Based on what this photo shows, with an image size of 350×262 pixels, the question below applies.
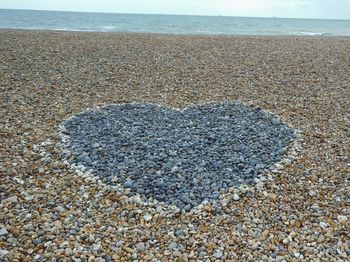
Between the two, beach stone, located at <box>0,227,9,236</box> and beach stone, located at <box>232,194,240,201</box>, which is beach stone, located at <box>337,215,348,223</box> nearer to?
beach stone, located at <box>232,194,240,201</box>

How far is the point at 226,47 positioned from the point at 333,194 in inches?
515

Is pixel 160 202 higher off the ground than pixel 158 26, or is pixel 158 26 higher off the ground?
pixel 158 26

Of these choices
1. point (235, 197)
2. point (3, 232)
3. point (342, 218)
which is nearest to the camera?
point (3, 232)

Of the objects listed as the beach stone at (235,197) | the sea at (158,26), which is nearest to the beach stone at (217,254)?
the beach stone at (235,197)

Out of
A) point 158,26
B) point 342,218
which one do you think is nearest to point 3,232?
point 342,218

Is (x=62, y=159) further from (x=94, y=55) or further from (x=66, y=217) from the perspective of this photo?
(x=94, y=55)

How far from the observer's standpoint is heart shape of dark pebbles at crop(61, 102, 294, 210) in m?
4.66

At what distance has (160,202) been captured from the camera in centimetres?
431

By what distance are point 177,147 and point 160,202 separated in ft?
4.63

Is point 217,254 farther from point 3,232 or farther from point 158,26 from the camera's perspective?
point 158,26

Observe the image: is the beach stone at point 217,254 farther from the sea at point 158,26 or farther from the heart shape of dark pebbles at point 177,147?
the sea at point 158,26

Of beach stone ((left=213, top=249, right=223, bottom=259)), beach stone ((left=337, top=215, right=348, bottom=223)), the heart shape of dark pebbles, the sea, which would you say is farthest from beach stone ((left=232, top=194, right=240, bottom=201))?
the sea

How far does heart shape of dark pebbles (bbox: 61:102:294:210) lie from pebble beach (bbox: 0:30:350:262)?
0.20m

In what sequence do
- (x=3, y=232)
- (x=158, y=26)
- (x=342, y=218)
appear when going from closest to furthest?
(x=3, y=232)
(x=342, y=218)
(x=158, y=26)
